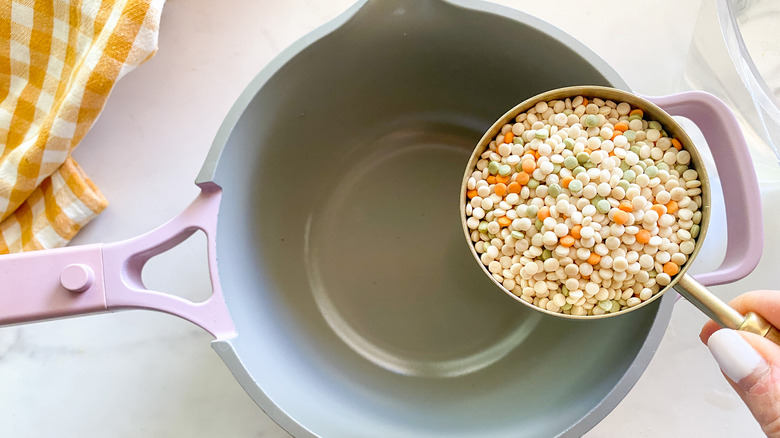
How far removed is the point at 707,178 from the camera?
1.80 ft

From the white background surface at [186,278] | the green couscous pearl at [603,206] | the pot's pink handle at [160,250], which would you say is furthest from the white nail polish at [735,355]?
the pot's pink handle at [160,250]

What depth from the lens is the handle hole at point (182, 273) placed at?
729mm

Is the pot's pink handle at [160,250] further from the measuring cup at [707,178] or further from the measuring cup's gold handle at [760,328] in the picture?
the measuring cup's gold handle at [760,328]

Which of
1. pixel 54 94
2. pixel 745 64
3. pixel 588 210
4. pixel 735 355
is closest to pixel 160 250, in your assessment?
pixel 54 94

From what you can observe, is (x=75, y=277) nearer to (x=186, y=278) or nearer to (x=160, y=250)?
(x=160, y=250)

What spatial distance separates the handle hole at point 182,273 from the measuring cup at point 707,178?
351mm

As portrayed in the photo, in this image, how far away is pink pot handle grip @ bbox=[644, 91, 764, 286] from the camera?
0.55 m

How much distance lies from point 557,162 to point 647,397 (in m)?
0.35

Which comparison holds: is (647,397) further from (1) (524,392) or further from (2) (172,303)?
(2) (172,303)

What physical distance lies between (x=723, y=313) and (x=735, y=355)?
6 cm

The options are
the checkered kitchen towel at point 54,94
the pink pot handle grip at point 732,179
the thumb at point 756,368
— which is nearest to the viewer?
the thumb at point 756,368

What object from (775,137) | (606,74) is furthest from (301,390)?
(775,137)

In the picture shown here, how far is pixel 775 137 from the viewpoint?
63 centimetres

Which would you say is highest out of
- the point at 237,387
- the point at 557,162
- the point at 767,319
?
the point at 557,162
